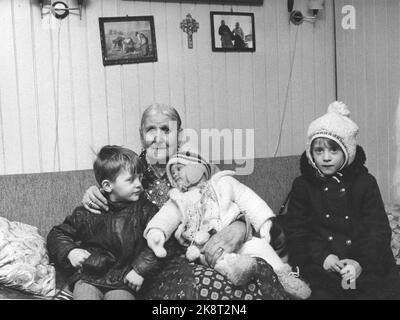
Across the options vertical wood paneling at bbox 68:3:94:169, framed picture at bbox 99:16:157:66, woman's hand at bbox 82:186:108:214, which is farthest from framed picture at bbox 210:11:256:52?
woman's hand at bbox 82:186:108:214

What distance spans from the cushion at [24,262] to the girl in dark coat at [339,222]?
29.0 inches

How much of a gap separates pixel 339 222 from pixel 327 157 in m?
0.21

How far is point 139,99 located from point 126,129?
0.13 m

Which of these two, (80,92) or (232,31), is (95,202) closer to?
(80,92)

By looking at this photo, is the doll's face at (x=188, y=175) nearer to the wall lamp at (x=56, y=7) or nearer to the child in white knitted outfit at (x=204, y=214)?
the child in white knitted outfit at (x=204, y=214)

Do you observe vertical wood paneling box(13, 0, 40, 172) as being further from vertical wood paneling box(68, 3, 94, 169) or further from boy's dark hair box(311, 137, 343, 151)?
boy's dark hair box(311, 137, 343, 151)

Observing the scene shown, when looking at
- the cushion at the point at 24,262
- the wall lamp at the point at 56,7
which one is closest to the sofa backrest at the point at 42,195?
the cushion at the point at 24,262

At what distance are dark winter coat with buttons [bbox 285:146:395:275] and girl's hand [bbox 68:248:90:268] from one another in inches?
24.6

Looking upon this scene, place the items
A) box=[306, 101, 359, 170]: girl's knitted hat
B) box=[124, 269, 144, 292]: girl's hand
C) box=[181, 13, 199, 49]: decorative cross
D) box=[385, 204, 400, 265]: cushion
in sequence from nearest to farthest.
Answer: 1. box=[124, 269, 144, 292]: girl's hand
2. box=[306, 101, 359, 170]: girl's knitted hat
3. box=[385, 204, 400, 265]: cushion
4. box=[181, 13, 199, 49]: decorative cross

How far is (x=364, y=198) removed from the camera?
5.33 feet

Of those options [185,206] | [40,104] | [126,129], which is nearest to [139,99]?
[126,129]

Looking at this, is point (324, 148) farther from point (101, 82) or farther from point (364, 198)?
point (101, 82)

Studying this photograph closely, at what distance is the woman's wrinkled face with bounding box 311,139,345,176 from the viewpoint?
5.39 feet

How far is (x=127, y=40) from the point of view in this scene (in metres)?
1.99
